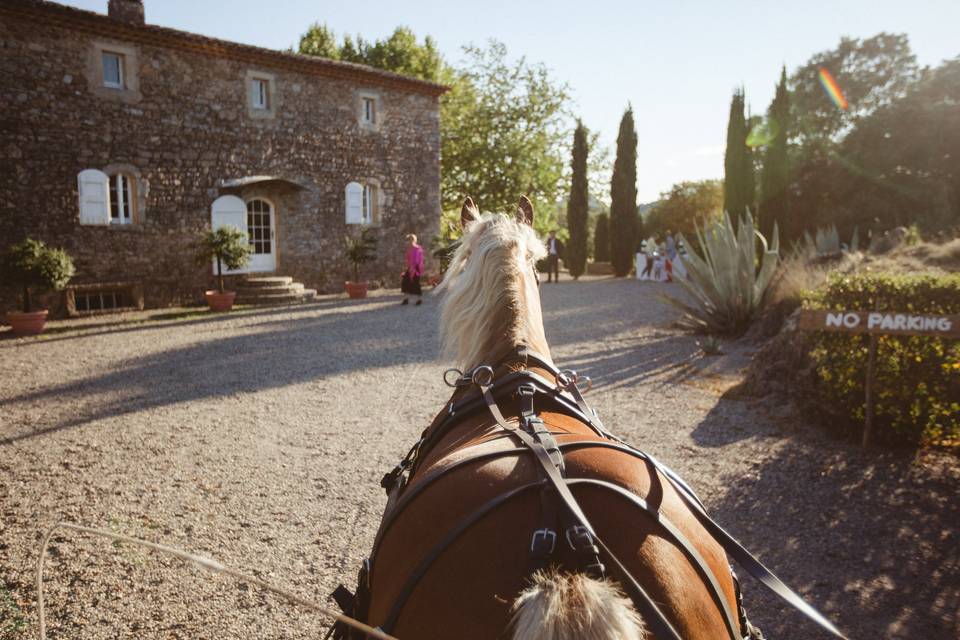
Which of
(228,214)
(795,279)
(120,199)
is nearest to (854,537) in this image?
(795,279)

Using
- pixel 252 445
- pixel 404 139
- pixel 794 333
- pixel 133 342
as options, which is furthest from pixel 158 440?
pixel 404 139

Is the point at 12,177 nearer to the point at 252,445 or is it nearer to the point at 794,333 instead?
the point at 252,445

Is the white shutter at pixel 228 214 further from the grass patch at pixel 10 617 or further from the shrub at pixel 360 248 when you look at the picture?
the grass patch at pixel 10 617

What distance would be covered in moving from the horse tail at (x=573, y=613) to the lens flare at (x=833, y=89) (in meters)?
40.3

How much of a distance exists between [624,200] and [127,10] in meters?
20.6

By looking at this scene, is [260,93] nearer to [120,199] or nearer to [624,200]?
[120,199]

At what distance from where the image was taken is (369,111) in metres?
19.0

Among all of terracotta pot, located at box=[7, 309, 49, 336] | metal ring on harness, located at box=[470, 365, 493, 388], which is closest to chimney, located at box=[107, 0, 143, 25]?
terracotta pot, located at box=[7, 309, 49, 336]

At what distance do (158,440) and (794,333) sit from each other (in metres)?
6.44

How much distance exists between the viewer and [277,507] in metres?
4.02

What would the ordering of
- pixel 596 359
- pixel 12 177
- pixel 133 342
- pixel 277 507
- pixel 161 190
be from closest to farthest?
pixel 277 507, pixel 596 359, pixel 133 342, pixel 12 177, pixel 161 190

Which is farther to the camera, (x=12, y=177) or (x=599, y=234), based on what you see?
(x=599, y=234)

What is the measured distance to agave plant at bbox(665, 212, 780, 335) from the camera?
9.59 metres

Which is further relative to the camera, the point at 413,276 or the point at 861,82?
the point at 861,82
